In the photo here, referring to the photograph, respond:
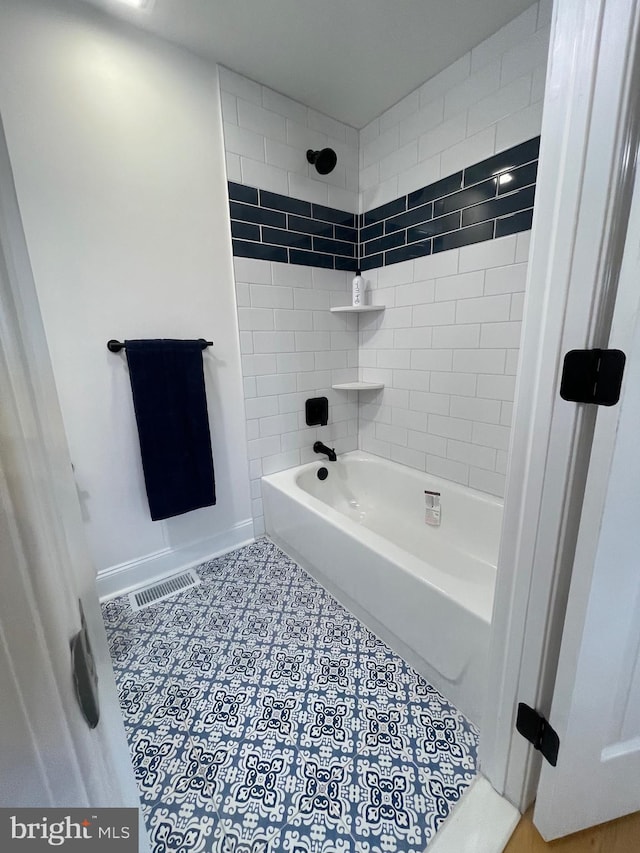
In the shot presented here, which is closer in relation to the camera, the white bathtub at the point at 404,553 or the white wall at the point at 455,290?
the white bathtub at the point at 404,553

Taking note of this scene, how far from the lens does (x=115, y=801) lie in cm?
43

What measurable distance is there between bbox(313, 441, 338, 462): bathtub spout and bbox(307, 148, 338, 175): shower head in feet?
5.16

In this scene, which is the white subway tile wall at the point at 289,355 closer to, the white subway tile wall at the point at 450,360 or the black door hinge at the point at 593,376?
the white subway tile wall at the point at 450,360

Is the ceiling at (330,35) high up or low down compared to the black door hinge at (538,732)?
up

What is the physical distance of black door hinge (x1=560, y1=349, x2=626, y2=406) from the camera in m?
0.57

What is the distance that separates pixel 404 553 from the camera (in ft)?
4.27

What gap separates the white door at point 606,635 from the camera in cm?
57

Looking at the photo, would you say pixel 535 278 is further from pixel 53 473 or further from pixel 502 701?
pixel 502 701

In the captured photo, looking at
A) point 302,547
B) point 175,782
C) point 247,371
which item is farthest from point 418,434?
point 175,782

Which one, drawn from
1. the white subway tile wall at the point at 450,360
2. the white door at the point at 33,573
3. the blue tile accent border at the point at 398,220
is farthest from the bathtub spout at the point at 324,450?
the white door at the point at 33,573

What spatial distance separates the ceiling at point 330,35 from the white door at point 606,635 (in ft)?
4.96

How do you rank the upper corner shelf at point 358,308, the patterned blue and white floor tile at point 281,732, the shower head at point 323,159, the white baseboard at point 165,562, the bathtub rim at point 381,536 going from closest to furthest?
the patterned blue and white floor tile at point 281,732 < the bathtub rim at point 381,536 < the white baseboard at point 165,562 < the shower head at point 323,159 < the upper corner shelf at point 358,308

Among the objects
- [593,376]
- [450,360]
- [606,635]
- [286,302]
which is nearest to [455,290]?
[450,360]

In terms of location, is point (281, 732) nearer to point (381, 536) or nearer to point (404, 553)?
point (404, 553)
